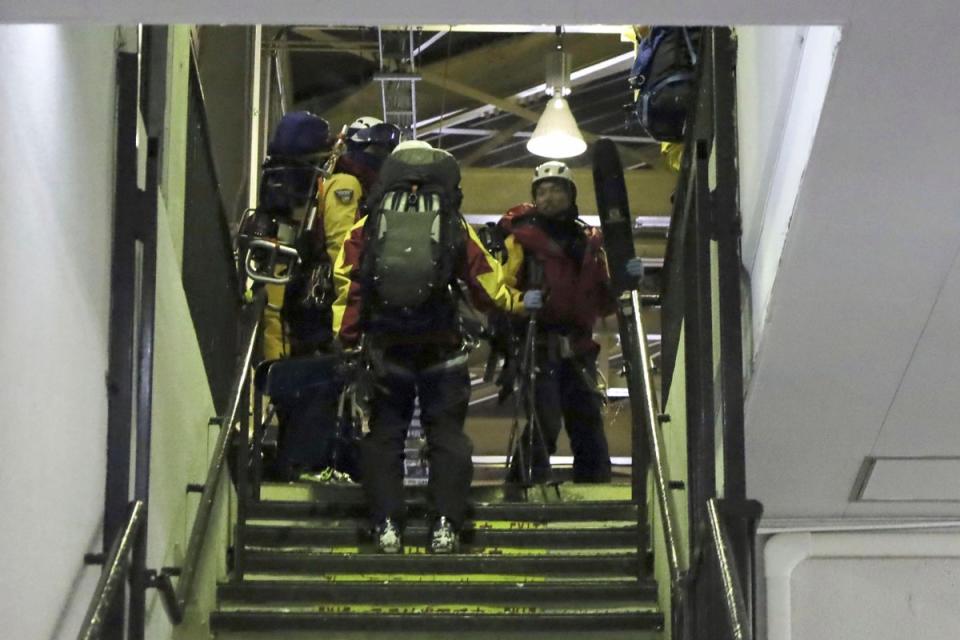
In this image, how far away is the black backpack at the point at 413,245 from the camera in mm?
5445

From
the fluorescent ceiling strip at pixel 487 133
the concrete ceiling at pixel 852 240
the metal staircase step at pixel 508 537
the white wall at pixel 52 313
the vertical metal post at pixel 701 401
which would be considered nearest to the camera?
the concrete ceiling at pixel 852 240

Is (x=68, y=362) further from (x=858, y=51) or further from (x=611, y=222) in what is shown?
(x=611, y=222)

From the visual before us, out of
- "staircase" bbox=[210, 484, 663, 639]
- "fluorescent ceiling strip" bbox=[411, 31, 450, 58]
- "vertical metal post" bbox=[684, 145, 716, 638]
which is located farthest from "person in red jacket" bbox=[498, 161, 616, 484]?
"fluorescent ceiling strip" bbox=[411, 31, 450, 58]

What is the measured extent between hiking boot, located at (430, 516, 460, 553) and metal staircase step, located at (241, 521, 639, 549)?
0.50 feet

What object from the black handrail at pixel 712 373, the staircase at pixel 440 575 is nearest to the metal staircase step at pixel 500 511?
the staircase at pixel 440 575

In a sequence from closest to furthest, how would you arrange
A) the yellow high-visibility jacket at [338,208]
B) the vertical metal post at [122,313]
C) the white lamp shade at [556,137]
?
the vertical metal post at [122,313], the yellow high-visibility jacket at [338,208], the white lamp shade at [556,137]

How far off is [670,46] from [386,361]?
5.00ft

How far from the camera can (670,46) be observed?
5.31 meters

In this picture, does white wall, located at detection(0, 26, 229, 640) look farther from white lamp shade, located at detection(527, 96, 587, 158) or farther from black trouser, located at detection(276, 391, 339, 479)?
white lamp shade, located at detection(527, 96, 587, 158)

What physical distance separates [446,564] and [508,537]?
33 cm

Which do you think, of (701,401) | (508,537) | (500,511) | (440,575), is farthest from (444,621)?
(701,401)

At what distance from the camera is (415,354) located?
5695 millimetres

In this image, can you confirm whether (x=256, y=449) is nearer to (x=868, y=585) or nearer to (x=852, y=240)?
(x=868, y=585)

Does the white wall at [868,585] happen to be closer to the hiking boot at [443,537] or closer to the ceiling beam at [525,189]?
the hiking boot at [443,537]
